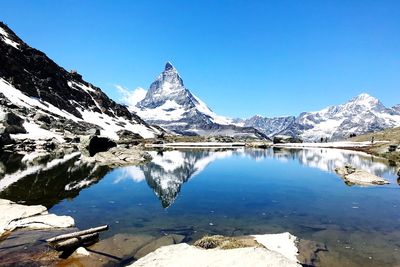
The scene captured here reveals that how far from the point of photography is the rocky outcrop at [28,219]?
26.1m

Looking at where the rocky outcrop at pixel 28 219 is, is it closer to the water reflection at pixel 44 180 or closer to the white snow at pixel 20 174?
the water reflection at pixel 44 180

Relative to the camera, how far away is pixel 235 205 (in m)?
35.7

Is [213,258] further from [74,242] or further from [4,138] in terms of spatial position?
[4,138]

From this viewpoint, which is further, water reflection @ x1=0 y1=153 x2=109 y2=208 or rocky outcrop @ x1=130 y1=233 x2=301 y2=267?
water reflection @ x1=0 y1=153 x2=109 y2=208

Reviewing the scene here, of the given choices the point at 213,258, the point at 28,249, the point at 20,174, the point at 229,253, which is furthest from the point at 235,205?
the point at 20,174

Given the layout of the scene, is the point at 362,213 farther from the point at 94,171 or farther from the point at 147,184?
the point at 94,171

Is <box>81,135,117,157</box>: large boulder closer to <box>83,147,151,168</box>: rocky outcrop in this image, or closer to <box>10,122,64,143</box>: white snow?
<box>10,122,64,143</box>: white snow

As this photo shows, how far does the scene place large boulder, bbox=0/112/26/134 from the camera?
11444 centimetres

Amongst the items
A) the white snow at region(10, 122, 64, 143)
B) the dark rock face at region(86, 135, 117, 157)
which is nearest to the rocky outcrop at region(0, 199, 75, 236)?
the dark rock face at region(86, 135, 117, 157)

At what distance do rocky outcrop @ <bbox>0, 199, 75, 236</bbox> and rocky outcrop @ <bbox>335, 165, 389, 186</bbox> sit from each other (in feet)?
126

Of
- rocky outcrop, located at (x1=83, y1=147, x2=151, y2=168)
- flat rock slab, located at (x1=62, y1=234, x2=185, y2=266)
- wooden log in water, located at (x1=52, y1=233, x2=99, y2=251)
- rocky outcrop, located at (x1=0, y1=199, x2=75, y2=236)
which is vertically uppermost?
rocky outcrop, located at (x1=83, y1=147, x2=151, y2=168)

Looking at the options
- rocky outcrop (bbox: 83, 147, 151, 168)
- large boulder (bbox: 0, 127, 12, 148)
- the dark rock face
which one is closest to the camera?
rocky outcrop (bbox: 83, 147, 151, 168)

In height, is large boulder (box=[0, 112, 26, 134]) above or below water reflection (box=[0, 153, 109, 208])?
above

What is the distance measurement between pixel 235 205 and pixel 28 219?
18385 mm
